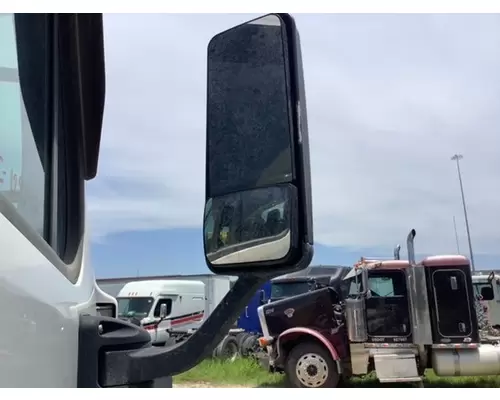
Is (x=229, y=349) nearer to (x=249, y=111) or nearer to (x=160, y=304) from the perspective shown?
(x=160, y=304)

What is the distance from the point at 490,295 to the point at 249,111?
1156cm

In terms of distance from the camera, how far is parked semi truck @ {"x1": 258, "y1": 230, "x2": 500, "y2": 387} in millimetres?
8773

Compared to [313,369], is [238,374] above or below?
below

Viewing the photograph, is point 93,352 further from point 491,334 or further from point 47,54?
point 491,334

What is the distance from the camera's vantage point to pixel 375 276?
924 centimetres

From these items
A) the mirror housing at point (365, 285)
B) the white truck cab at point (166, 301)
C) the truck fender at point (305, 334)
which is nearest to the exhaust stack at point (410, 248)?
the mirror housing at point (365, 285)

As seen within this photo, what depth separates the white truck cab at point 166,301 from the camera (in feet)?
46.7

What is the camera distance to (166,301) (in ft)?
48.4

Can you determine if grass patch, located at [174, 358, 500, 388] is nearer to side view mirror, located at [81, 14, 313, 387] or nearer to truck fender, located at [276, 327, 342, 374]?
truck fender, located at [276, 327, 342, 374]

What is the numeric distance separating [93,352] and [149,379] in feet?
0.47

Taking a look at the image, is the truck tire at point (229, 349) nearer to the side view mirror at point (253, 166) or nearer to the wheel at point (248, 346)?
the wheel at point (248, 346)

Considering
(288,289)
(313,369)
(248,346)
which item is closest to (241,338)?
(248,346)

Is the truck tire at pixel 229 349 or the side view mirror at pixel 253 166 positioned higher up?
the side view mirror at pixel 253 166

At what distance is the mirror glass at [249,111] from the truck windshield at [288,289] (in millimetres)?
10932
